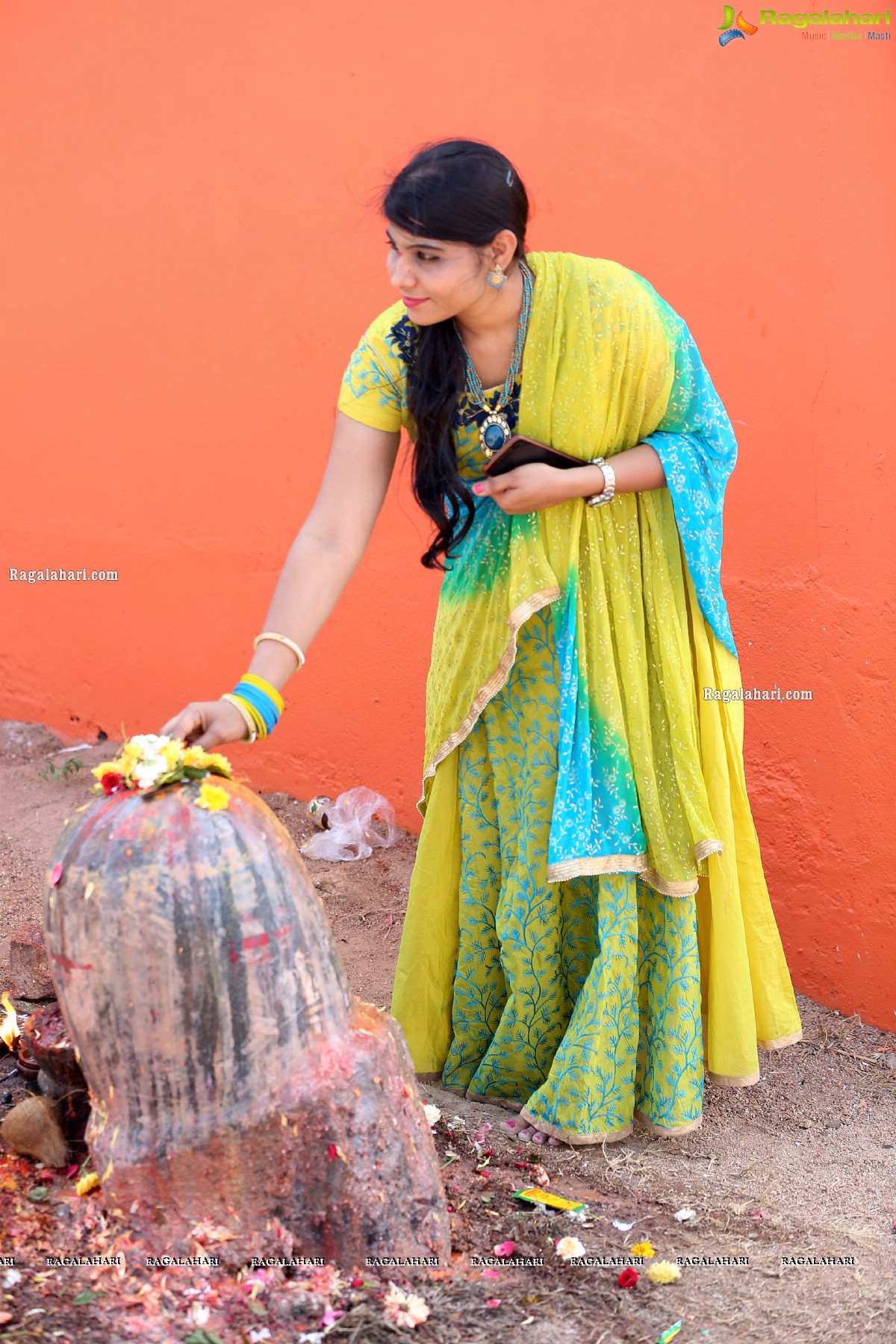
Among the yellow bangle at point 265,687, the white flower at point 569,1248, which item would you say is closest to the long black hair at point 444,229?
the yellow bangle at point 265,687

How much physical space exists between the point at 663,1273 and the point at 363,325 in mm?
2888

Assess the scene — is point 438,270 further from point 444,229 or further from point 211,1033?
point 211,1033

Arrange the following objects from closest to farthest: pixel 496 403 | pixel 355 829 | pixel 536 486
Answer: pixel 536 486, pixel 496 403, pixel 355 829

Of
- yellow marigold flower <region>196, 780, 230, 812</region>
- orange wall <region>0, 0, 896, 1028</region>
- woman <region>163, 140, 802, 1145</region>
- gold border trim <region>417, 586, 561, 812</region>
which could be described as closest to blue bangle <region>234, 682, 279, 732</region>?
woman <region>163, 140, 802, 1145</region>

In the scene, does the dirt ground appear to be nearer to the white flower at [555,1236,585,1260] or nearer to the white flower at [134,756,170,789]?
the white flower at [555,1236,585,1260]

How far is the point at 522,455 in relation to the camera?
2.42m

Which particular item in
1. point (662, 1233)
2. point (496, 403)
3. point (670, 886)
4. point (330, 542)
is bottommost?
point (662, 1233)

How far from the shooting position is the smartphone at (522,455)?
2404 mm

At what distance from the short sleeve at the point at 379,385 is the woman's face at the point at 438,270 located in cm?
14

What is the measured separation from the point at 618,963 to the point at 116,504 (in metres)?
3.02

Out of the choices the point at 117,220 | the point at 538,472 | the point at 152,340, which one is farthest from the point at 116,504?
the point at 538,472

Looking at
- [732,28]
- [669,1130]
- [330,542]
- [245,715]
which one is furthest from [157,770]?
[732,28]

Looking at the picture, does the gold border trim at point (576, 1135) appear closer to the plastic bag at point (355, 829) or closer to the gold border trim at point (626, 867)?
the gold border trim at point (626, 867)

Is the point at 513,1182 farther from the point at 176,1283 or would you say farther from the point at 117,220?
the point at 117,220
